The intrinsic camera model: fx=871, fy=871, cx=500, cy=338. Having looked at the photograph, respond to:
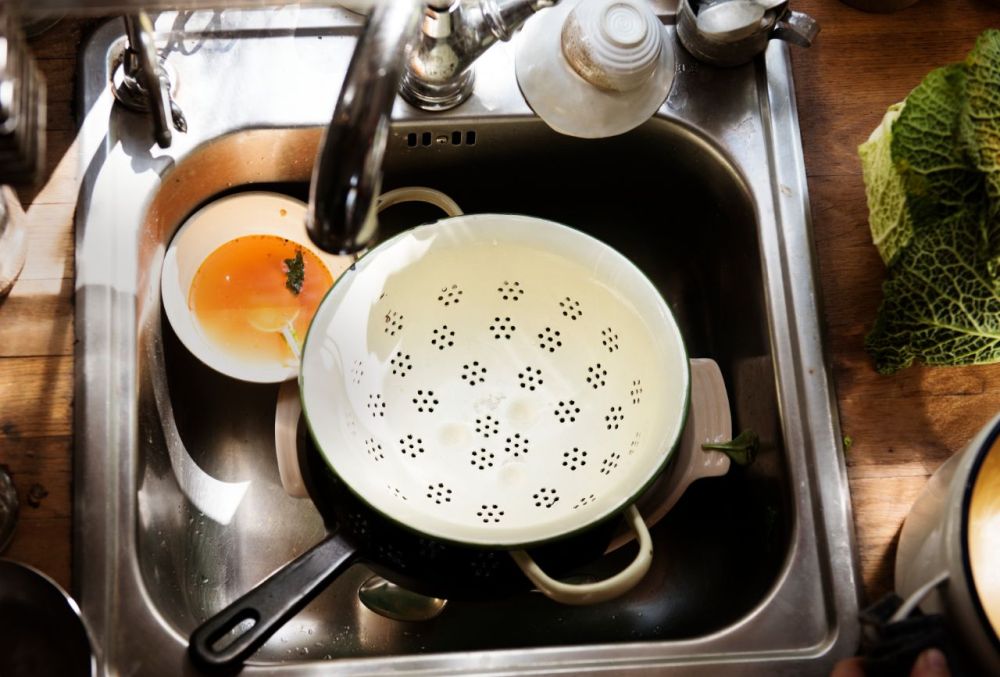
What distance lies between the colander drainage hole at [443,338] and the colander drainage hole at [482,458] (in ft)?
0.35

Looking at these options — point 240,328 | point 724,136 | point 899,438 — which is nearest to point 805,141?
point 724,136

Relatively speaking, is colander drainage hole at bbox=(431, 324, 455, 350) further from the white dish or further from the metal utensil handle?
the metal utensil handle

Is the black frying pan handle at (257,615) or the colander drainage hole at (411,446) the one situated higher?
the colander drainage hole at (411,446)

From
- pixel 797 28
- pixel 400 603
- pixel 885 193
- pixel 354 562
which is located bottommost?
pixel 400 603

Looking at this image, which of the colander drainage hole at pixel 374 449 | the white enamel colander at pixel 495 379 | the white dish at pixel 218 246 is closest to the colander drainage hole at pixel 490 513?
the white enamel colander at pixel 495 379

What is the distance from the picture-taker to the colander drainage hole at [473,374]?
33.5 inches

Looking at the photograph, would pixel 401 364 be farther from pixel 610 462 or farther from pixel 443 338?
pixel 610 462

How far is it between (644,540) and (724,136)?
40 centimetres

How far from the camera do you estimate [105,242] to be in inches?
31.2

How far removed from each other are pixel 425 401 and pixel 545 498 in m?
0.15

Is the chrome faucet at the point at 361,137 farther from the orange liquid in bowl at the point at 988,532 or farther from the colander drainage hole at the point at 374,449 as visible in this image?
the orange liquid in bowl at the point at 988,532

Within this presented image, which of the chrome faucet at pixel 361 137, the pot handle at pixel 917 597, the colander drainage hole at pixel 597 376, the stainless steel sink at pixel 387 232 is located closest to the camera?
the chrome faucet at pixel 361 137

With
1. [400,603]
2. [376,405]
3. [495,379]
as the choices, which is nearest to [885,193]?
[495,379]

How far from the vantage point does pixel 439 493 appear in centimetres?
80
